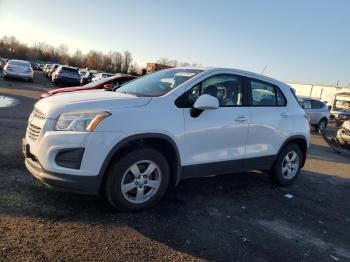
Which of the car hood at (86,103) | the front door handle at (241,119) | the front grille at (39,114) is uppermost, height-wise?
the car hood at (86,103)

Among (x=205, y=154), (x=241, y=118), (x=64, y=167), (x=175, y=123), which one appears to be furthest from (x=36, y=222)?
(x=241, y=118)

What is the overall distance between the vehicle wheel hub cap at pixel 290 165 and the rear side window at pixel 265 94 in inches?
36.7

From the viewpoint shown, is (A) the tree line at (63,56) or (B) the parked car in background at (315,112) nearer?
(B) the parked car in background at (315,112)

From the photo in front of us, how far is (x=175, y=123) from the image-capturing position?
5.11 meters

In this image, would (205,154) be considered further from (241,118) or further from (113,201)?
(113,201)

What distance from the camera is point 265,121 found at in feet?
21.1

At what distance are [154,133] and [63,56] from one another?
457ft

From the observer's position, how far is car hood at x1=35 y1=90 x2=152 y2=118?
4.64m

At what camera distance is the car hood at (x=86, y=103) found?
15.2ft

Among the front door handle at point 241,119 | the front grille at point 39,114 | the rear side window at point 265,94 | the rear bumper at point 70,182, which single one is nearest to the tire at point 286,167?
the rear side window at point 265,94

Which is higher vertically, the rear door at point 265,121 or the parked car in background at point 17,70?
the rear door at point 265,121

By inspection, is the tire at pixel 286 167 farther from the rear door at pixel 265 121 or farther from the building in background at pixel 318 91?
the building in background at pixel 318 91

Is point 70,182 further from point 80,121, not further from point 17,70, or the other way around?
point 17,70

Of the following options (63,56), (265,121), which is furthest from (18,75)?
(63,56)
